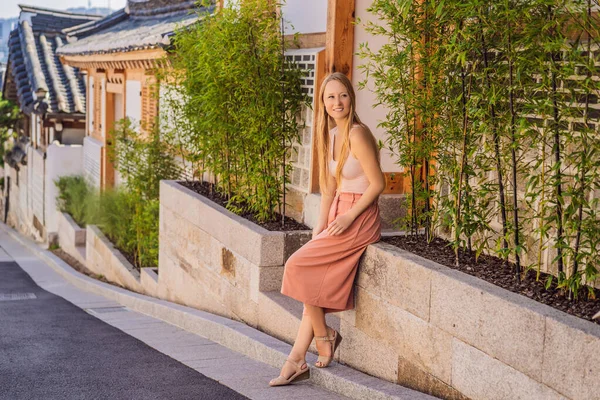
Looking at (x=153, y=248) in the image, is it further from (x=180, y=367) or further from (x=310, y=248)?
(x=310, y=248)

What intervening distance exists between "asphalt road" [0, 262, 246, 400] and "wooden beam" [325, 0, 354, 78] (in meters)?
2.73

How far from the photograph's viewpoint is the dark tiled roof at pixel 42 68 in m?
21.5

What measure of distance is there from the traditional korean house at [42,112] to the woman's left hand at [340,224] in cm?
1646

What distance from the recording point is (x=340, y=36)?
6.69 m

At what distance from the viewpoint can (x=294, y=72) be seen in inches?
289

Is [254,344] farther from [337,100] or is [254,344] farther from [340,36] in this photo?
[340,36]

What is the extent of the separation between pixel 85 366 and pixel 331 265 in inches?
85.6

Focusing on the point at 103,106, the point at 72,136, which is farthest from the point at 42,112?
the point at 103,106

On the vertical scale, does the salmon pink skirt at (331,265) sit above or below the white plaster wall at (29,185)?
above

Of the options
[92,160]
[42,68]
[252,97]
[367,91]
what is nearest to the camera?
[367,91]

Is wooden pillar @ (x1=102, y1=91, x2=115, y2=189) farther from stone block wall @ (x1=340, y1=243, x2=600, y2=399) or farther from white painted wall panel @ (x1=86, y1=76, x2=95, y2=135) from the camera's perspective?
stone block wall @ (x1=340, y1=243, x2=600, y2=399)

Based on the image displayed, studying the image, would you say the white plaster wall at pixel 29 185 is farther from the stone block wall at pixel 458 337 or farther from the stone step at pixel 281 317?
the stone block wall at pixel 458 337

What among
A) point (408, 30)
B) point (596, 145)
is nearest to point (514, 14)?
point (596, 145)

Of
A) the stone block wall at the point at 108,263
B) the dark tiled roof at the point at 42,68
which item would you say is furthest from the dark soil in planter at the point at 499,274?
the dark tiled roof at the point at 42,68
